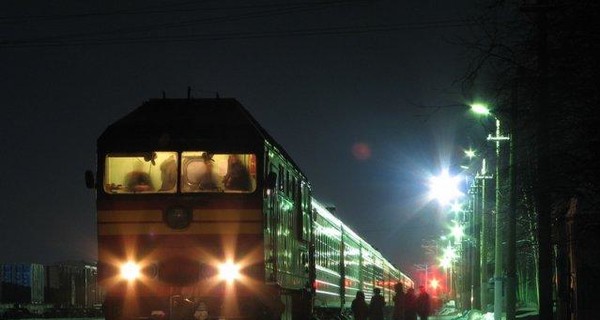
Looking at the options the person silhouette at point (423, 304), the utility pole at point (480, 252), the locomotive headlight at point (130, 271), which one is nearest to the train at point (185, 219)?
the locomotive headlight at point (130, 271)

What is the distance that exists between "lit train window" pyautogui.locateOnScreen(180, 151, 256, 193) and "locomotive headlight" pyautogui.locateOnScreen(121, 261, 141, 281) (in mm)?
1537

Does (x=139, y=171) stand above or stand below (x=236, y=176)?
above

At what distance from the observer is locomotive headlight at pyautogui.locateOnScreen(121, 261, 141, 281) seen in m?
16.0

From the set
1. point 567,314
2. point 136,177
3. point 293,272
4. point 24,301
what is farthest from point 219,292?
point 24,301

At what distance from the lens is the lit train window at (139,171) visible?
53.4 feet

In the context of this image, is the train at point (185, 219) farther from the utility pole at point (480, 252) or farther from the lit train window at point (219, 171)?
the utility pole at point (480, 252)

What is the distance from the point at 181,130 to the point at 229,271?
2514 mm

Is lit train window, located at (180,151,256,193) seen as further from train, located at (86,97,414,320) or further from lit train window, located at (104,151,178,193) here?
lit train window, located at (104,151,178,193)

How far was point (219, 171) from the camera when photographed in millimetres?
16328

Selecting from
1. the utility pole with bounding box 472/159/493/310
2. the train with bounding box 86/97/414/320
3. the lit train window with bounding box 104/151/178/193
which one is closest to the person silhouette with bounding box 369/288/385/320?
the train with bounding box 86/97/414/320

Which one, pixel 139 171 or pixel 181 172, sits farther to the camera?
pixel 139 171

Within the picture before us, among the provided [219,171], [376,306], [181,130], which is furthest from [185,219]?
[376,306]

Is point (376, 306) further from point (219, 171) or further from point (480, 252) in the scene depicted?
point (480, 252)

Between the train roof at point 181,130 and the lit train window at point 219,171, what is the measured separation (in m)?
0.19
